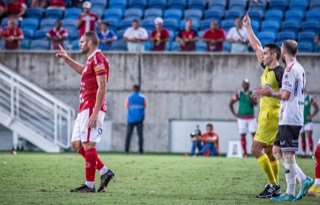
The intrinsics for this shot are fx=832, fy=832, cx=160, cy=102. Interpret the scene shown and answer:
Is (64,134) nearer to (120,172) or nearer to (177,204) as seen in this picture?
(120,172)

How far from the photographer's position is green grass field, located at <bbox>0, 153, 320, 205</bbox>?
37.0 ft

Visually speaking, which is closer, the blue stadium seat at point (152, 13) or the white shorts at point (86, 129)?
the white shorts at point (86, 129)

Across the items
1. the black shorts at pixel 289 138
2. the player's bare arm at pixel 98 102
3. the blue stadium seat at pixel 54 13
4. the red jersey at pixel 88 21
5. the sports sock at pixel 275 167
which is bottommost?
the sports sock at pixel 275 167

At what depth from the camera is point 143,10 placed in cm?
3136

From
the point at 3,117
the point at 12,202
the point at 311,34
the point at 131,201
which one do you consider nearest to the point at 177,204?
the point at 131,201

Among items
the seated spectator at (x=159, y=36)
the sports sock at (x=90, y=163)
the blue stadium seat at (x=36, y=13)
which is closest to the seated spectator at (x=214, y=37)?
the seated spectator at (x=159, y=36)

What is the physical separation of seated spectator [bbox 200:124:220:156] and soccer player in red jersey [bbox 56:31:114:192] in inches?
578

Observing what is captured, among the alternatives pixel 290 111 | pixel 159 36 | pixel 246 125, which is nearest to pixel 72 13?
pixel 159 36

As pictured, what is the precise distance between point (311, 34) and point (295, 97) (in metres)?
18.0

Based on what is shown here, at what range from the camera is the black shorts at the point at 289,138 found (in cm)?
1153

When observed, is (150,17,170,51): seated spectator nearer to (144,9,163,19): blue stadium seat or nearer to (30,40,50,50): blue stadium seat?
(144,9,163,19): blue stadium seat

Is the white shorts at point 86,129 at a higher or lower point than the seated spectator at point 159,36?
lower

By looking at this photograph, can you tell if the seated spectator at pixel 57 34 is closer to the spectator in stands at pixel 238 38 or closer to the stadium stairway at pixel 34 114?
the stadium stairway at pixel 34 114

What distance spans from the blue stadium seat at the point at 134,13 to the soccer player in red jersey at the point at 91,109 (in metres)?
18.5
